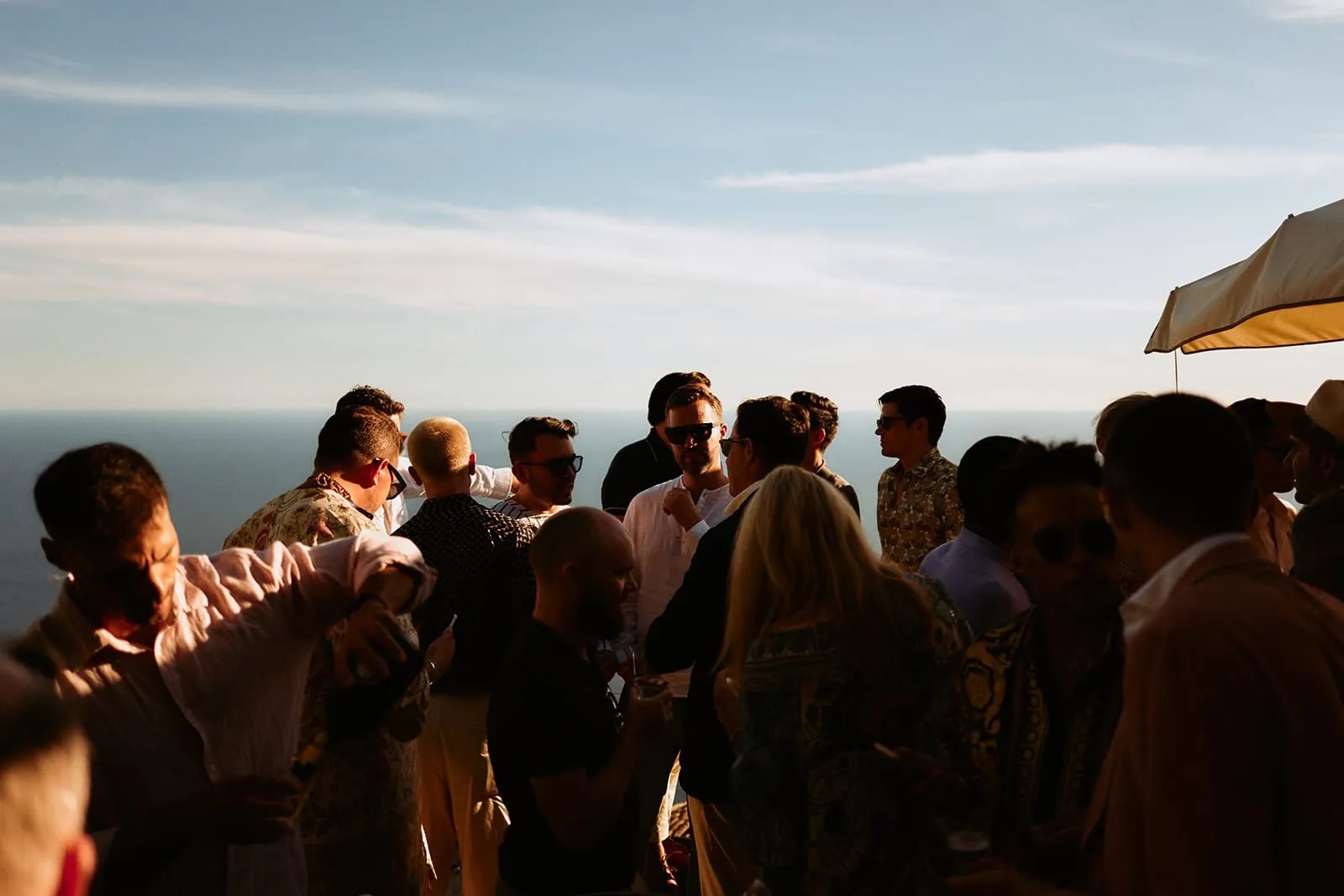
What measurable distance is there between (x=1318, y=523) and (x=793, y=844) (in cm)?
209

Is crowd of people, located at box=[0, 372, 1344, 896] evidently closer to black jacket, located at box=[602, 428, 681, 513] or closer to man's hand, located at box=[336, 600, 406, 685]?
man's hand, located at box=[336, 600, 406, 685]

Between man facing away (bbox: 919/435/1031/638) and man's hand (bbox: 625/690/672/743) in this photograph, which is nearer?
man's hand (bbox: 625/690/672/743)

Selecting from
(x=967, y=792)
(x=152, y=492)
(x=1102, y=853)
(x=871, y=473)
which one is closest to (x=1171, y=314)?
(x=967, y=792)

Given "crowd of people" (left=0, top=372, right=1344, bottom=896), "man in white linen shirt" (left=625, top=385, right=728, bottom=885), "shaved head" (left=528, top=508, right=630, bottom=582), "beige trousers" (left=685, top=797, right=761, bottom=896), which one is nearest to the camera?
"crowd of people" (left=0, top=372, right=1344, bottom=896)

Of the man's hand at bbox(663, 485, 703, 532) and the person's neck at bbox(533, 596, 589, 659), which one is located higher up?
the man's hand at bbox(663, 485, 703, 532)

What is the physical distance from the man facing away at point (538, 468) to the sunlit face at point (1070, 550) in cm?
295

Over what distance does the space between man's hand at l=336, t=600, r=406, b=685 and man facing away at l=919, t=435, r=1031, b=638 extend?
1.70 meters

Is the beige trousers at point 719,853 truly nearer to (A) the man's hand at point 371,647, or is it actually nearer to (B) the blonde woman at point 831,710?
(B) the blonde woman at point 831,710

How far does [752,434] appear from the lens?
421 centimetres

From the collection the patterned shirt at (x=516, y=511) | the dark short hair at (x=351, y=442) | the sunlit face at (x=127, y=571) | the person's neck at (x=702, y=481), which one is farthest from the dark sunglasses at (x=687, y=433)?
the sunlit face at (x=127, y=571)

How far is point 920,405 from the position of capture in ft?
22.1

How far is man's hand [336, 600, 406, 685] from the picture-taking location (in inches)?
91.0

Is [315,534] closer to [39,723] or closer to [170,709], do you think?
[170,709]

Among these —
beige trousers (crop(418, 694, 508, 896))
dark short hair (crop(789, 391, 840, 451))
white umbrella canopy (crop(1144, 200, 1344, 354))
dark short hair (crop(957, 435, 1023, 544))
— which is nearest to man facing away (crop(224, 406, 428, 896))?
beige trousers (crop(418, 694, 508, 896))
